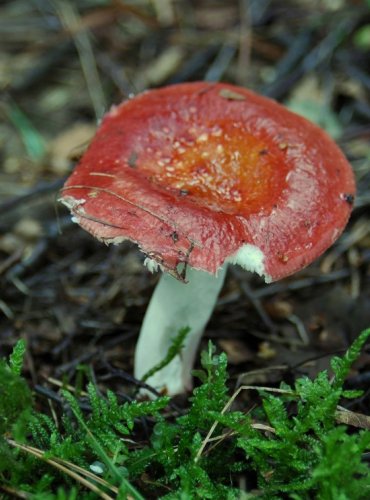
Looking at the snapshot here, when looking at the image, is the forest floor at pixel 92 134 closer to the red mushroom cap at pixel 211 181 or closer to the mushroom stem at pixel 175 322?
the mushroom stem at pixel 175 322

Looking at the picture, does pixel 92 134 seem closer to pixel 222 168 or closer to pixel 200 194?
pixel 222 168

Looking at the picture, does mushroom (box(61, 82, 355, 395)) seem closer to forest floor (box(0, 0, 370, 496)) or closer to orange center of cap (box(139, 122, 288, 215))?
orange center of cap (box(139, 122, 288, 215))

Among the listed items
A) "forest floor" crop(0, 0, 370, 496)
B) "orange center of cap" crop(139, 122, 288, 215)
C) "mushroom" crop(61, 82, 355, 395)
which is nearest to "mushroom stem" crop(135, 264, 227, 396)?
"mushroom" crop(61, 82, 355, 395)

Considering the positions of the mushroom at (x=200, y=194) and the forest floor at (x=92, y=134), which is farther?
the forest floor at (x=92, y=134)

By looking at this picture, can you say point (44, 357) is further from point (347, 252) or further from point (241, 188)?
point (347, 252)

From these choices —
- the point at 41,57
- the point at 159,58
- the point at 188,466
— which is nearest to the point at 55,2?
the point at 41,57

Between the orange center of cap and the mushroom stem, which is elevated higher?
the orange center of cap

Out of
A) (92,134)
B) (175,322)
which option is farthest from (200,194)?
(92,134)

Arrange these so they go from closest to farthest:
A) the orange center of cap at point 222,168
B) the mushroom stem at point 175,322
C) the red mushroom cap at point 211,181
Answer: the red mushroom cap at point 211,181 < the orange center of cap at point 222,168 < the mushroom stem at point 175,322

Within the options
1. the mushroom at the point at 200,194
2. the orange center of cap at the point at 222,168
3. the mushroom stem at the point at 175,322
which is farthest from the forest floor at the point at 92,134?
the orange center of cap at the point at 222,168
